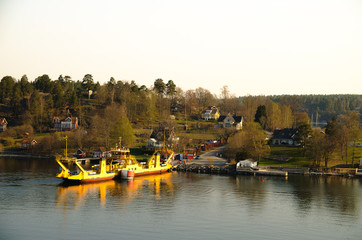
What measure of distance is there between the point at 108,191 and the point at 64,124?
77.9m

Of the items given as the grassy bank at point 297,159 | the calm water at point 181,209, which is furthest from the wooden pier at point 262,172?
the grassy bank at point 297,159

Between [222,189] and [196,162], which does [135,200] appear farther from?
[196,162]

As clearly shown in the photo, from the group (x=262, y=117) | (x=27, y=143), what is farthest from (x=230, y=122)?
(x=27, y=143)

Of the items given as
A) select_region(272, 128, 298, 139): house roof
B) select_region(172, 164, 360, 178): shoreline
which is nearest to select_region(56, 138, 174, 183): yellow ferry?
select_region(172, 164, 360, 178): shoreline

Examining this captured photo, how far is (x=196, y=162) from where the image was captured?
83.6 m

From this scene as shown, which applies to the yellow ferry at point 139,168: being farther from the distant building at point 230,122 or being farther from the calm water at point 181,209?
the distant building at point 230,122

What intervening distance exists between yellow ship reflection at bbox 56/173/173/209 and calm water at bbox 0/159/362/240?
0.43 feet

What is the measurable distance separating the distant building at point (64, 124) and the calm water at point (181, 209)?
61273mm

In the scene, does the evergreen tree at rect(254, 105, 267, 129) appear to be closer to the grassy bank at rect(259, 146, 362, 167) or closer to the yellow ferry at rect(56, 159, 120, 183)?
the grassy bank at rect(259, 146, 362, 167)

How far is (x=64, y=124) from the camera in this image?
5020 inches

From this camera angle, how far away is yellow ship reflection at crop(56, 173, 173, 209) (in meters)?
48.7

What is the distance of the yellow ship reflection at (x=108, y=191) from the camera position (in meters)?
48.7

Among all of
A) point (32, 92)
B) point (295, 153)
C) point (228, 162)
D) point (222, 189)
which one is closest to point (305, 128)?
point (295, 153)

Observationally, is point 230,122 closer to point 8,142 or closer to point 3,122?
point 8,142
